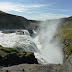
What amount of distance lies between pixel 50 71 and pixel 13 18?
97978mm

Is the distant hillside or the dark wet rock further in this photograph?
the distant hillside

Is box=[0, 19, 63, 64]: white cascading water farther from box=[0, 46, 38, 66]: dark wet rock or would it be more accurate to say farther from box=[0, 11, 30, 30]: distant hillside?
box=[0, 11, 30, 30]: distant hillside

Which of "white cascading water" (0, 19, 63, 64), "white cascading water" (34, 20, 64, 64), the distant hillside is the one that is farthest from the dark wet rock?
the distant hillside

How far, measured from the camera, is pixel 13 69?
1133 inches

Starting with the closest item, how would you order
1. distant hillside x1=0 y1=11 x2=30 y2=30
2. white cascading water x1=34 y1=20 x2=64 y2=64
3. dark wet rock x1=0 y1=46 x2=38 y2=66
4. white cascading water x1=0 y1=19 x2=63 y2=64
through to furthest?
dark wet rock x1=0 y1=46 x2=38 y2=66
white cascading water x1=0 y1=19 x2=63 y2=64
white cascading water x1=34 y1=20 x2=64 y2=64
distant hillside x1=0 y1=11 x2=30 y2=30

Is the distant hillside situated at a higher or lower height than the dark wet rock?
higher

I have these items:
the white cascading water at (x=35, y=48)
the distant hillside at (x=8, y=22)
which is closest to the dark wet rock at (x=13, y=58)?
the white cascading water at (x=35, y=48)

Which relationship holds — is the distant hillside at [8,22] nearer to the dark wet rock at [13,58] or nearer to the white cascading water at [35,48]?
the white cascading water at [35,48]

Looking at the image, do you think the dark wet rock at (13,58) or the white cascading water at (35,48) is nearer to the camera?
the dark wet rock at (13,58)

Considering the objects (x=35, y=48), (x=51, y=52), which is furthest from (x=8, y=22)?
(x=51, y=52)

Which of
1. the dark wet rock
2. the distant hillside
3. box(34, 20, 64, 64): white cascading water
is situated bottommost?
box(34, 20, 64, 64): white cascading water

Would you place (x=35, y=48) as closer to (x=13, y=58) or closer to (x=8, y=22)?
(x=13, y=58)

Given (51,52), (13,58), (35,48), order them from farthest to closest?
(51,52), (35,48), (13,58)

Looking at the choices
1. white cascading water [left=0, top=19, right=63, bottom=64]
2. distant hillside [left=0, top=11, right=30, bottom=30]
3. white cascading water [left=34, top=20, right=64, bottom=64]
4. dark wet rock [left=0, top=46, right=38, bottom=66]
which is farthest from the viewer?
distant hillside [left=0, top=11, right=30, bottom=30]
